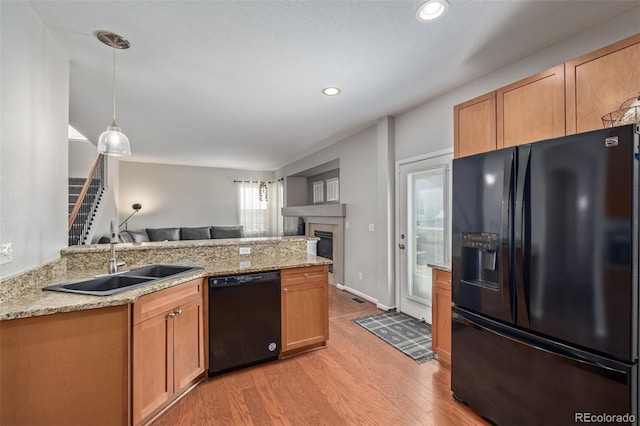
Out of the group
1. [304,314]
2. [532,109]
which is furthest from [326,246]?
[532,109]

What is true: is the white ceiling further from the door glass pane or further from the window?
the window

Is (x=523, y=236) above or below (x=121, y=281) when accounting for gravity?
above

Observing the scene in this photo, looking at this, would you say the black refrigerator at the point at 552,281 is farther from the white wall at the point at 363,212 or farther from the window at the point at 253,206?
the window at the point at 253,206

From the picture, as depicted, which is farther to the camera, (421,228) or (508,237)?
(421,228)

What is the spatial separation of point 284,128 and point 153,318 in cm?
308

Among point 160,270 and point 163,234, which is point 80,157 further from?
point 160,270

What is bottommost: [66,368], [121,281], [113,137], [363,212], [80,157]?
[66,368]

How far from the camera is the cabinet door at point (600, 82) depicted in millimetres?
1549

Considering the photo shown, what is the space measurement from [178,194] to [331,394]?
6416mm

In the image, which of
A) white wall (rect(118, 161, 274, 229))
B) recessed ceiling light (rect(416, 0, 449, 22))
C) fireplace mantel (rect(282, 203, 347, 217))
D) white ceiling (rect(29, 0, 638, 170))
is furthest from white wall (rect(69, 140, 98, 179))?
recessed ceiling light (rect(416, 0, 449, 22))

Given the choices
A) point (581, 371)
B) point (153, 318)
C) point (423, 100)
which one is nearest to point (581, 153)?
point (581, 371)

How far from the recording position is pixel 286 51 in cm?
218

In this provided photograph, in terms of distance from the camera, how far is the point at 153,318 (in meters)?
1.82

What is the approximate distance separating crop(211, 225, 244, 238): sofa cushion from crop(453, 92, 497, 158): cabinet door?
588cm
